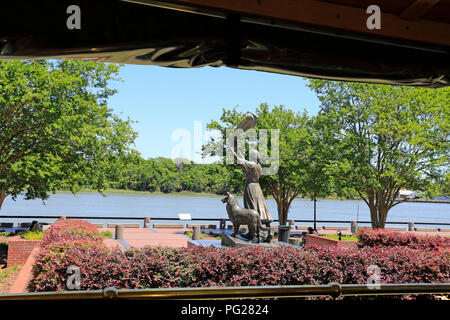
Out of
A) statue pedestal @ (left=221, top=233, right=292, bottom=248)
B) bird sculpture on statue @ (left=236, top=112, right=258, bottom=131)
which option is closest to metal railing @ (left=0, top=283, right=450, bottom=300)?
statue pedestal @ (left=221, top=233, right=292, bottom=248)

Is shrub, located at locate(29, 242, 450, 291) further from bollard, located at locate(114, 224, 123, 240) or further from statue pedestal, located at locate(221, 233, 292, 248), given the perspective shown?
bollard, located at locate(114, 224, 123, 240)

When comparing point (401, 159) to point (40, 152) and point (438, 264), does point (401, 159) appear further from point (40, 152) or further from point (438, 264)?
point (40, 152)

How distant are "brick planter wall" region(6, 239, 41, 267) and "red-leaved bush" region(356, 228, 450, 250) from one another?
37.6 ft

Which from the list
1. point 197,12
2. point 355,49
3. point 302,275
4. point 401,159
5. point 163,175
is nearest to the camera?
point 197,12

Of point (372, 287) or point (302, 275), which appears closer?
point (372, 287)

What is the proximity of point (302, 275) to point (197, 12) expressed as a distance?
5.57m

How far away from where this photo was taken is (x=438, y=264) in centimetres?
760

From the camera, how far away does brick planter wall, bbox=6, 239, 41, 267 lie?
12.4m

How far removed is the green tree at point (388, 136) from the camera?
58.5 ft

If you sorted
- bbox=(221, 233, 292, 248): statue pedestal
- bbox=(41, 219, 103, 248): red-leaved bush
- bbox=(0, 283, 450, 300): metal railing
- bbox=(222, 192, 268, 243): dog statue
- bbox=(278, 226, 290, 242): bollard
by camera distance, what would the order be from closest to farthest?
bbox=(0, 283, 450, 300): metal railing, bbox=(41, 219, 103, 248): red-leaved bush, bbox=(221, 233, 292, 248): statue pedestal, bbox=(222, 192, 268, 243): dog statue, bbox=(278, 226, 290, 242): bollard

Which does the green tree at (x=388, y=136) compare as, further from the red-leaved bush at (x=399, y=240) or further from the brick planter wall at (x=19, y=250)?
the brick planter wall at (x=19, y=250)

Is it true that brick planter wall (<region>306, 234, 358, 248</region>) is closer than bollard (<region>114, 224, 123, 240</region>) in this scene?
Yes
